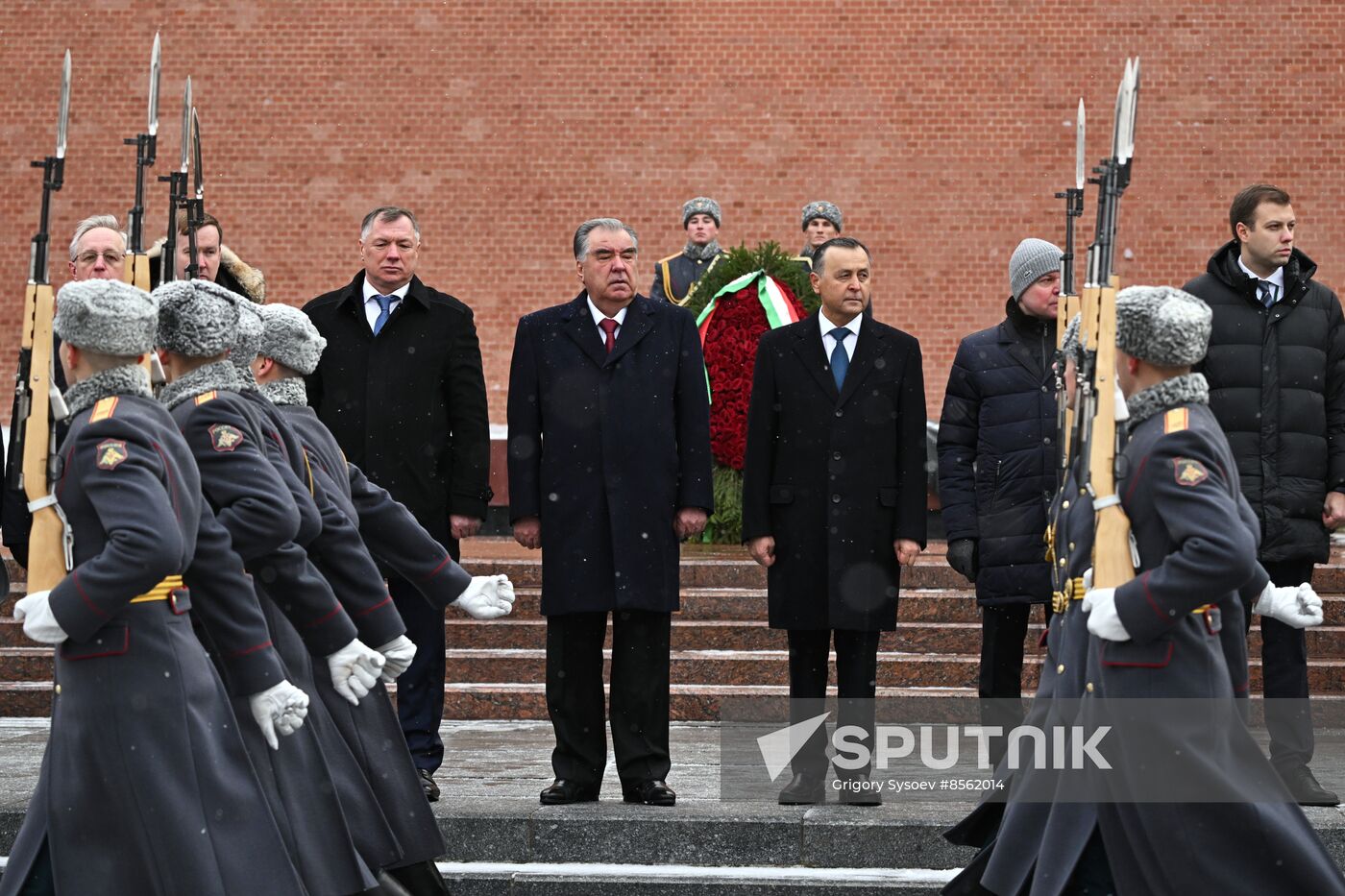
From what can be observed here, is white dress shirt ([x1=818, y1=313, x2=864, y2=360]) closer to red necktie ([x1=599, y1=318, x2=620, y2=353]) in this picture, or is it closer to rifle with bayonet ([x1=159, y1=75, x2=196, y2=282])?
red necktie ([x1=599, y1=318, x2=620, y2=353])

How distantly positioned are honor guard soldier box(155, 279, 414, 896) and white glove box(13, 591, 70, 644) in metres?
0.55

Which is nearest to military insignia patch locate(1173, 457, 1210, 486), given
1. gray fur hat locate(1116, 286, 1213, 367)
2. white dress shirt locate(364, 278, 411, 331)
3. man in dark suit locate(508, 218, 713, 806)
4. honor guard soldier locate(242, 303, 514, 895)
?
gray fur hat locate(1116, 286, 1213, 367)

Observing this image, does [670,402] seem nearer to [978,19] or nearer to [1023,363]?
[1023,363]

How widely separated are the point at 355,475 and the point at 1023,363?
2.53m

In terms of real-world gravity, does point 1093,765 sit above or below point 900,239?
below

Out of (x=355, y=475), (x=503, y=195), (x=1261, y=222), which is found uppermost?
(x=503, y=195)

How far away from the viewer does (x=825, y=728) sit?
664 cm

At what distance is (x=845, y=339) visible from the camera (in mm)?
6891

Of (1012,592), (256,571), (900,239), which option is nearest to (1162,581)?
(256,571)

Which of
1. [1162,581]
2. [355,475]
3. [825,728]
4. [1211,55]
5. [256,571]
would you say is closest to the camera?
[1162,581]

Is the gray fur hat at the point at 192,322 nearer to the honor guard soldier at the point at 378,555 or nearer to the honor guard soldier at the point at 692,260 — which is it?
the honor guard soldier at the point at 378,555

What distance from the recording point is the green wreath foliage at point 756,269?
1205cm

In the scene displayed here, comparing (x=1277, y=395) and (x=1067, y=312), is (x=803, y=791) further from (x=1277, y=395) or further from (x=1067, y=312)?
(x=1277, y=395)

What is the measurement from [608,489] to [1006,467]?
4.72 feet
